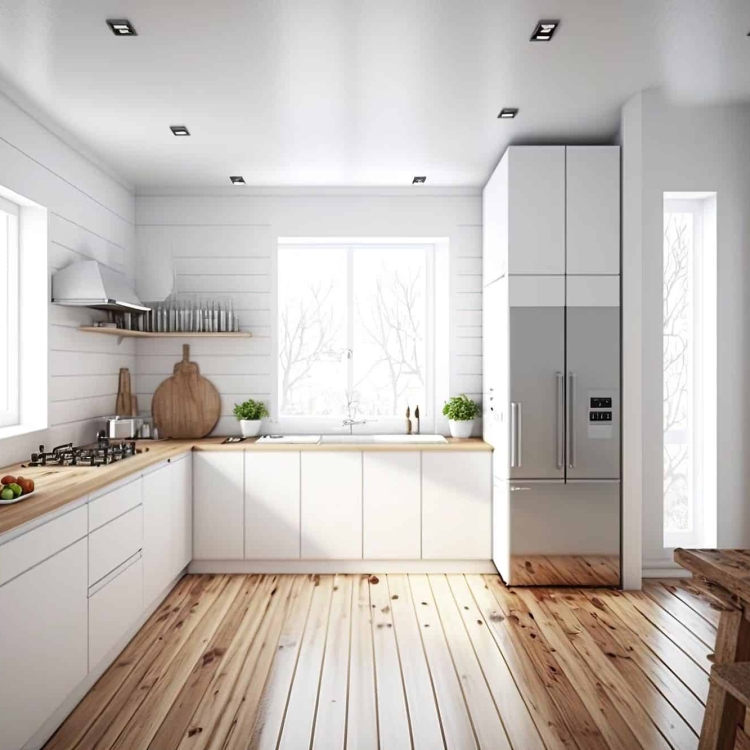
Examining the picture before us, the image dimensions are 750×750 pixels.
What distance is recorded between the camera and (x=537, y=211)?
368cm

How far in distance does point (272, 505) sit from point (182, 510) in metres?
0.57

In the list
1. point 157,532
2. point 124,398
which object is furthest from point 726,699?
point 124,398

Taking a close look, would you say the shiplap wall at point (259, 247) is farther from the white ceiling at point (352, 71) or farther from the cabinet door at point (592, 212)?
the cabinet door at point (592, 212)

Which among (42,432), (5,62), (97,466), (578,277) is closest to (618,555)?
(578,277)

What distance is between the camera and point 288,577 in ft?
13.2

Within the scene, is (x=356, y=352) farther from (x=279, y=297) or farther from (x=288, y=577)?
(x=288, y=577)

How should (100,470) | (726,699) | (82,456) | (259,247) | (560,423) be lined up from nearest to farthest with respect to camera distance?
(726,699), (100,470), (82,456), (560,423), (259,247)

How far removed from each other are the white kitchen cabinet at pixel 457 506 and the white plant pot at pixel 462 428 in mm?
469

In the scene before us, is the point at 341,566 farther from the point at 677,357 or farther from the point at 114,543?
the point at 677,357

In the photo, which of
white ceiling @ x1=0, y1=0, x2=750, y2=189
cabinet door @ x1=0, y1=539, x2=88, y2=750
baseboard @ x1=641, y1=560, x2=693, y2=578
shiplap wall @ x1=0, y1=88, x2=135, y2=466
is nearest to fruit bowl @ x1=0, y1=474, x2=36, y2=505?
cabinet door @ x1=0, y1=539, x2=88, y2=750

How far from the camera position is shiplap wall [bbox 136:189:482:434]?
4691 millimetres

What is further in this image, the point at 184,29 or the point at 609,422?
the point at 609,422

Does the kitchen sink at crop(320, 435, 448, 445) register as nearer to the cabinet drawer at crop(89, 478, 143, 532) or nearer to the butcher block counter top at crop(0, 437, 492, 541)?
the butcher block counter top at crop(0, 437, 492, 541)

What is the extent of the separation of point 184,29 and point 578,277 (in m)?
2.45
